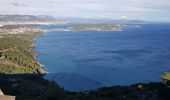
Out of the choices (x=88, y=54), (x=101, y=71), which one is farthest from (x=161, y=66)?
(x=88, y=54)

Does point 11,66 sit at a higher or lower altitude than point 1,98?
lower

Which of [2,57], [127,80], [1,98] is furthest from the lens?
→ [2,57]

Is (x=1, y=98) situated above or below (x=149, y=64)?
above

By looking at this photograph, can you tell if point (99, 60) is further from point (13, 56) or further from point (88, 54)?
point (13, 56)

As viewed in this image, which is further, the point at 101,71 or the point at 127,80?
the point at 101,71

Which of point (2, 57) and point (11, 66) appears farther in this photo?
point (2, 57)

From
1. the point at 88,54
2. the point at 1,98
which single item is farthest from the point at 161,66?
the point at 1,98

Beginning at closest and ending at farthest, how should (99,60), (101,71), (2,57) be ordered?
1. (101,71)
2. (2,57)
3. (99,60)

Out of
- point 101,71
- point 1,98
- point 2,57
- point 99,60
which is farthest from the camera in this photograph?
point 99,60

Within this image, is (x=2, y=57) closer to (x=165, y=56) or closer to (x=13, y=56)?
(x=13, y=56)
